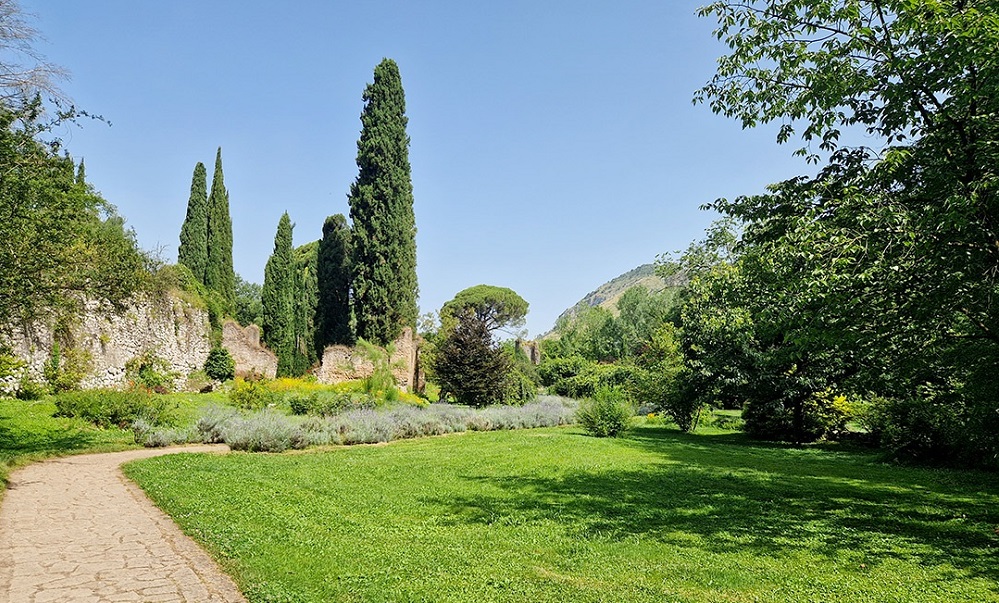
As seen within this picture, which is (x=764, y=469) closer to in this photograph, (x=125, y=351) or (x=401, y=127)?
(x=125, y=351)

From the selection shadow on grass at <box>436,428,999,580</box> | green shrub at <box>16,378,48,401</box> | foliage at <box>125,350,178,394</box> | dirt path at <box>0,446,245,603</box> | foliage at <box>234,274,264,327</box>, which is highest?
foliage at <box>234,274,264,327</box>

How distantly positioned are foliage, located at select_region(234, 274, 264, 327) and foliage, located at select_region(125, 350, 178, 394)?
60.2 feet

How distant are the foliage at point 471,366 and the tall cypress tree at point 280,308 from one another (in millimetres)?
16323

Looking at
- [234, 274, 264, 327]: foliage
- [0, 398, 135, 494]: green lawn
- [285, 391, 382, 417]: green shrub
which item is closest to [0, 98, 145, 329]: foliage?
[0, 398, 135, 494]: green lawn

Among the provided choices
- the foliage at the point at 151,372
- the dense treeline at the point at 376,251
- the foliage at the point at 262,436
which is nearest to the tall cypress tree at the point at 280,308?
the dense treeline at the point at 376,251

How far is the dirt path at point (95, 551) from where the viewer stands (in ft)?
13.7

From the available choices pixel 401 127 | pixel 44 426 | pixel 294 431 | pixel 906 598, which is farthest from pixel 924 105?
pixel 401 127

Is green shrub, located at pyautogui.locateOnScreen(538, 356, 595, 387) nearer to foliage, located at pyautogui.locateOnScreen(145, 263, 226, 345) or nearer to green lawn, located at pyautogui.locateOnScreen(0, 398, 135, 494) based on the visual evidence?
foliage, located at pyautogui.locateOnScreen(145, 263, 226, 345)

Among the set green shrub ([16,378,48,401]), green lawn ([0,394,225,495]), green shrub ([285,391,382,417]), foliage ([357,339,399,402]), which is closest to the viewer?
green lawn ([0,394,225,495])

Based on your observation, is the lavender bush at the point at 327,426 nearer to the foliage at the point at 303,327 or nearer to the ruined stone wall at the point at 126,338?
the ruined stone wall at the point at 126,338

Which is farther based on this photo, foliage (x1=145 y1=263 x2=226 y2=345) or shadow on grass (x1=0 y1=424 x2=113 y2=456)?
foliage (x1=145 y1=263 x2=226 y2=345)

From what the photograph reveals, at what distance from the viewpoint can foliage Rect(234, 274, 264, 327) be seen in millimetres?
50062

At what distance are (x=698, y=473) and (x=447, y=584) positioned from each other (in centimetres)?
713

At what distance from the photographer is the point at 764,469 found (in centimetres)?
1098
